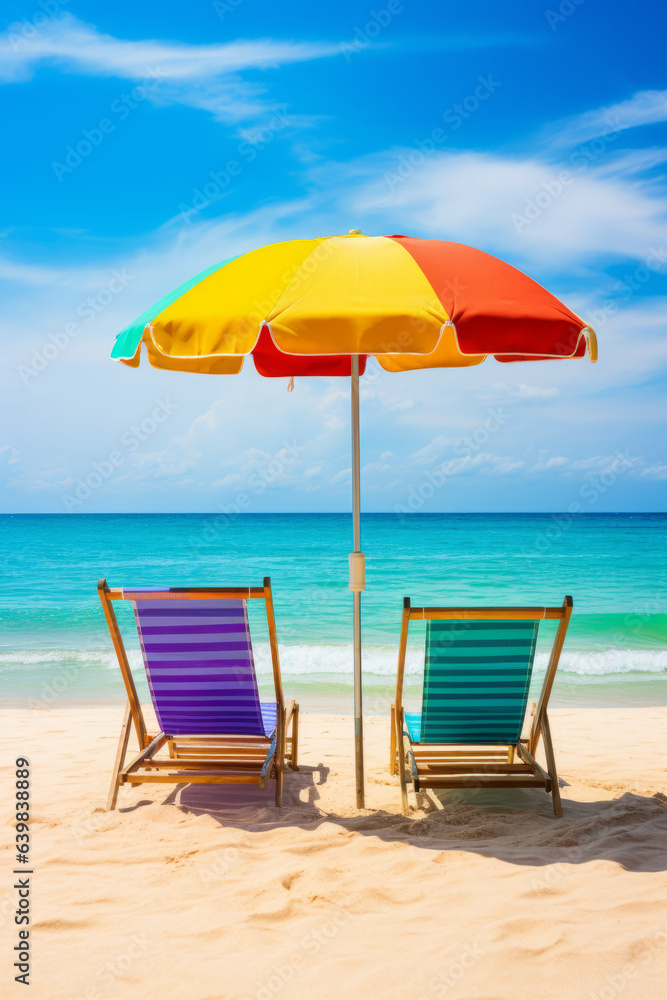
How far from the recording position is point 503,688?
3.37 m

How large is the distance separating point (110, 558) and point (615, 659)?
66.9 ft

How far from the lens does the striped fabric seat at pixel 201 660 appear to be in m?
3.27

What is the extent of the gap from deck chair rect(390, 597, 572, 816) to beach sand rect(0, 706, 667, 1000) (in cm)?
20

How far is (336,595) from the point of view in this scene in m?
14.1

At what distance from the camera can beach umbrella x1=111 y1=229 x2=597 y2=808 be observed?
255 cm

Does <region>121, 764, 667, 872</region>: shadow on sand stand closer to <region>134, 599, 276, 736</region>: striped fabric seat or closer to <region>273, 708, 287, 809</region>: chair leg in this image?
<region>273, 708, 287, 809</region>: chair leg

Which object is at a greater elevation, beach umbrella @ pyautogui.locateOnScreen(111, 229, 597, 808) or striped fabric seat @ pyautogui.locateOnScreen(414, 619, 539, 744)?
beach umbrella @ pyautogui.locateOnScreen(111, 229, 597, 808)

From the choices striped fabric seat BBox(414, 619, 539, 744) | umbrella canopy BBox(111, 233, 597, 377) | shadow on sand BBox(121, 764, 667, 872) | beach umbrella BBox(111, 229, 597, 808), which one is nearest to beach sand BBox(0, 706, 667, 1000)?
shadow on sand BBox(121, 764, 667, 872)

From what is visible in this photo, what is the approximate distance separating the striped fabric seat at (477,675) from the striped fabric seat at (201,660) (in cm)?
85

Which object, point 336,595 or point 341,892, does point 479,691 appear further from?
point 336,595

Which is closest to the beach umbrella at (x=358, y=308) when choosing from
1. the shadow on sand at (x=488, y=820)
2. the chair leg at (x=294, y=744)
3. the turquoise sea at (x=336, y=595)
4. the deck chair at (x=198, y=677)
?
the shadow on sand at (x=488, y=820)

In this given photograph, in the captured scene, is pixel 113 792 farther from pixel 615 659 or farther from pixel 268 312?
pixel 615 659

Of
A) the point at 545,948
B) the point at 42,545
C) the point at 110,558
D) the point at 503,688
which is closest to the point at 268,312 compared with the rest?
the point at 503,688

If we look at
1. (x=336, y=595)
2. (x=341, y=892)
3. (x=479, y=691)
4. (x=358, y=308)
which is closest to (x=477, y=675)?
(x=479, y=691)
